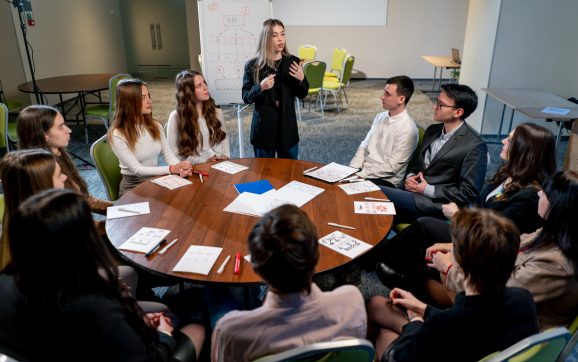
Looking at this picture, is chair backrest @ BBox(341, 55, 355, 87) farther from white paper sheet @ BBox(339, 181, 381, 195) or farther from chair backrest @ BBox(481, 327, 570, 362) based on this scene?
chair backrest @ BBox(481, 327, 570, 362)

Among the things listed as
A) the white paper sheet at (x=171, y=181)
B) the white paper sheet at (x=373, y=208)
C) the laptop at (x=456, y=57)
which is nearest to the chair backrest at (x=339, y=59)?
the laptop at (x=456, y=57)

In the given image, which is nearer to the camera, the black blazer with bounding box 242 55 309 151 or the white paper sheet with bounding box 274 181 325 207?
the white paper sheet with bounding box 274 181 325 207

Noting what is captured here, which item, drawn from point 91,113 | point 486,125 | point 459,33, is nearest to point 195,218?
point 91,113

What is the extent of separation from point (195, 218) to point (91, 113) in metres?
3.74

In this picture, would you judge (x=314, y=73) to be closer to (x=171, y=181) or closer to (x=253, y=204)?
(x=171, y=181)

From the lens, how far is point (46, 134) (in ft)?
7.48

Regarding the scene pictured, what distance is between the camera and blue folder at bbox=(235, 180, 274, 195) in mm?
2330

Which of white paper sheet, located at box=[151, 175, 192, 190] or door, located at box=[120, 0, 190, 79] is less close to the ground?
door, located at box=[120, 0, 190, 79]

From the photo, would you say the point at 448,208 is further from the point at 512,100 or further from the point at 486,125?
the point at 486,125

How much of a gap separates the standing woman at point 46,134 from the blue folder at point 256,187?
867mm

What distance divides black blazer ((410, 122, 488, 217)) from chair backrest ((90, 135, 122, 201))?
1.97 meters

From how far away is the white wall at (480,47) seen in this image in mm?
5199

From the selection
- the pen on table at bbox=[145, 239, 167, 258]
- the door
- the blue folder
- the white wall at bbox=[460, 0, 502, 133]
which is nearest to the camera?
the pen on table at bbox=[145, 239, 167, 258]

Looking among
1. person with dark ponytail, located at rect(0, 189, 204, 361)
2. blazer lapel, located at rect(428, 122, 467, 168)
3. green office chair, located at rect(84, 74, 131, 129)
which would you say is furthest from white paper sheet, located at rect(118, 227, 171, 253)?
green office chair, located at rect(84, 74, 131, 129)
